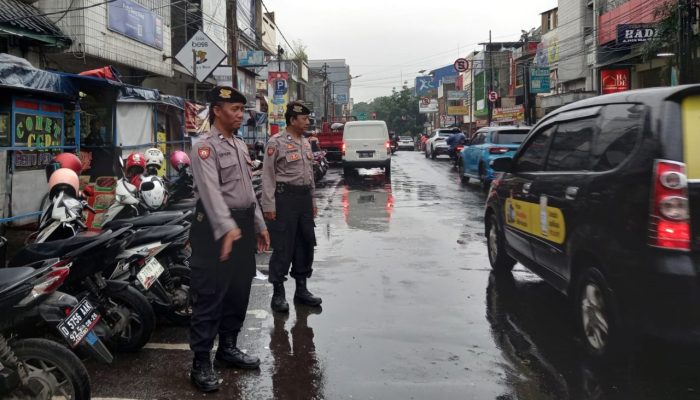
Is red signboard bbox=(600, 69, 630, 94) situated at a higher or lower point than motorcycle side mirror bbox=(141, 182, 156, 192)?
higher

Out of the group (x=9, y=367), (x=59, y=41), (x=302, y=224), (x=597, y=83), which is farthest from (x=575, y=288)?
(x=597, y=83)

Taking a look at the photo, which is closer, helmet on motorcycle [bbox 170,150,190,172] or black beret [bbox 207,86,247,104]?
black beret [bbox 207,86,247,104]

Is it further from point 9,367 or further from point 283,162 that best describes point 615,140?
point 9,367

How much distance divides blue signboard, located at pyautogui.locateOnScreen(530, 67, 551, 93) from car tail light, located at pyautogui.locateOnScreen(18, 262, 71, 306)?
3041cm

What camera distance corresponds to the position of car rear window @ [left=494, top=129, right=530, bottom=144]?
50.8 feet

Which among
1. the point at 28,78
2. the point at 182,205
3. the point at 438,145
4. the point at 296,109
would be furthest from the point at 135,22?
the point at 438,145

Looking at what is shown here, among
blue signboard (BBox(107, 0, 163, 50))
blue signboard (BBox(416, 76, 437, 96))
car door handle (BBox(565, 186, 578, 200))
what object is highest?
blue signboard (BBox(416, 76, 437, 96))

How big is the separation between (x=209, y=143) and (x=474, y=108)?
5596 cm

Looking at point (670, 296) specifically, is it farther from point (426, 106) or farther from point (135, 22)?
point (426, 106)

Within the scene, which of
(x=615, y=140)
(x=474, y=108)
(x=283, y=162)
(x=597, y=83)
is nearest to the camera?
→ (x=615, y=140)

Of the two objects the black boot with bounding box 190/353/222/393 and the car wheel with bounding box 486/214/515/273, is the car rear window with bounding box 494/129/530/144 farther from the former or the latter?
the black boot with bounding box 190/353/222/393

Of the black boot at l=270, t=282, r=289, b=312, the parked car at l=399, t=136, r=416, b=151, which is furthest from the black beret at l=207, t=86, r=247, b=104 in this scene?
the parked car at l=399, t=136, r=416, b=151

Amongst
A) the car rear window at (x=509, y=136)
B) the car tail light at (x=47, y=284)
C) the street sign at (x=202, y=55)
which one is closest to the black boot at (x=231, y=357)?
the car tail light at (x=47, y=284)

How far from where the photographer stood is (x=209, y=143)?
3748mm
